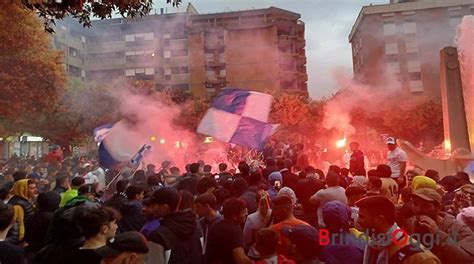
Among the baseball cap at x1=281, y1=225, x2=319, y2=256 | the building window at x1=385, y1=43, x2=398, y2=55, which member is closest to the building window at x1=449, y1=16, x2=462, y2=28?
the building window at x1=385, y1=43, x2=398, y2=55

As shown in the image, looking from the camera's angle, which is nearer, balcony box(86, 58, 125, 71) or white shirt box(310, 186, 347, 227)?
white shirt box(310, 186, 347, 227)

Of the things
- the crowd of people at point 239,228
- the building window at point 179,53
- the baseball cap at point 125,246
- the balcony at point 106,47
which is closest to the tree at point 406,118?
the building window at point 179,53

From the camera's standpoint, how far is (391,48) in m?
55.0

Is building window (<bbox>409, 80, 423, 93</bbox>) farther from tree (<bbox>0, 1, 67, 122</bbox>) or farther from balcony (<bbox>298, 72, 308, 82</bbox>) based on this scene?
tree (<bbox>0, 1, 67, 122</bbox>)

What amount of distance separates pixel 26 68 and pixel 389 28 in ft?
159

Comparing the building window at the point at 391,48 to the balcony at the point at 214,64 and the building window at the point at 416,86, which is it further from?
the balcony at the point at 214,64

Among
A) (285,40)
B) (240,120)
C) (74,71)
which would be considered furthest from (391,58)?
(240,120)

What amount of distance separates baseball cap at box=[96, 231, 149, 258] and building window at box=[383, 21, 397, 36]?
5789 cm

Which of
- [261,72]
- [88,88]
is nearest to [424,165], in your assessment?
[88,88]

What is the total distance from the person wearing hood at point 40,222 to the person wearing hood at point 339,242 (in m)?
3.02

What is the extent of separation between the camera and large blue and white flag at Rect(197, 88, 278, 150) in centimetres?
1034

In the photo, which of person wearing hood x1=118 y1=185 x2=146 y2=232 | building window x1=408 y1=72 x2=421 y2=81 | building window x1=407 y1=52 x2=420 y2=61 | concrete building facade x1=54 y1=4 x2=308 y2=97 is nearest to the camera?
person wearing hood x1=118 y1=185 x2=146 y2=232

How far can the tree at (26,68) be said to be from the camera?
649 inches

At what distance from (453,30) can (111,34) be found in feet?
150
